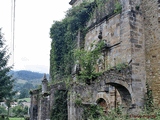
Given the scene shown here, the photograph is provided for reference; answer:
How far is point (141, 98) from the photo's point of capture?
11953 millimetres

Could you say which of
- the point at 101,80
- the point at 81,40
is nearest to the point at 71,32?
the point at 81,40

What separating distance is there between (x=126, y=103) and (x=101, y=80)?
1817 mm

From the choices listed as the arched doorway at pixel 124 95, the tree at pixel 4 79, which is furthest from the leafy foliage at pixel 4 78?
the arched doorway at pixel 124 95

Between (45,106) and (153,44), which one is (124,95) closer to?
(153,44)

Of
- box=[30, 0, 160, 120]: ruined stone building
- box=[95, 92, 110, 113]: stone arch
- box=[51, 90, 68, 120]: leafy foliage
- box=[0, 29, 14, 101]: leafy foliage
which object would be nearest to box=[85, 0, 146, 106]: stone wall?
box=[30, 0, 160, 120]: ruined stone building

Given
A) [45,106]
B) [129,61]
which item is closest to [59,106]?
[45,106]

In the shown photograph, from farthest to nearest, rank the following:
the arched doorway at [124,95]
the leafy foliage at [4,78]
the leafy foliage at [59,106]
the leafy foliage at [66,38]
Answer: the leafy foliage at [4,78] < the leafy foliage at [66,38] < the leafy foliage at [59,106] < the arched doorway at [124,95]

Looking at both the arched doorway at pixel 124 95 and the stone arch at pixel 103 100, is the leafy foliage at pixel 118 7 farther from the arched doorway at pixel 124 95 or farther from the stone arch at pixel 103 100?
the stone arch at pixel 103 100

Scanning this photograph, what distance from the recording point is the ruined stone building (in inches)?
464

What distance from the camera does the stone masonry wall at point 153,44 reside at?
40.0 ft

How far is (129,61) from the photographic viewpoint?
12.2 meters

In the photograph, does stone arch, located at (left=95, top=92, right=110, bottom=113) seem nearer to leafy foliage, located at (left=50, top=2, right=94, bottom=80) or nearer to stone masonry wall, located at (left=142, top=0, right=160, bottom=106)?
stone masonry wall, located at (left=142, top=0, right=160, bottom=106)

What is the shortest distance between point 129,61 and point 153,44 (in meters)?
1.76

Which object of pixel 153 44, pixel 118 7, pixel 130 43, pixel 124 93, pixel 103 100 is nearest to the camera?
pixel 124 93
